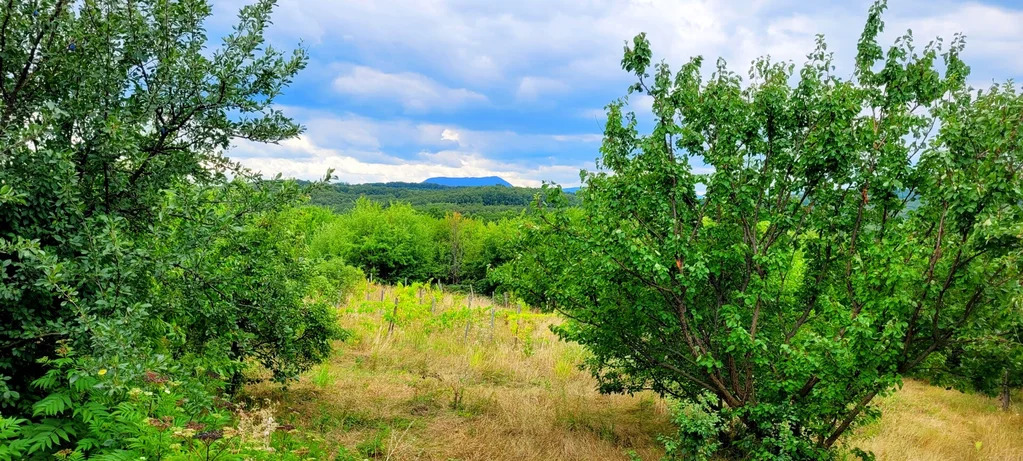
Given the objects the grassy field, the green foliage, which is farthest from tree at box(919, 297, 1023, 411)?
the green foliage

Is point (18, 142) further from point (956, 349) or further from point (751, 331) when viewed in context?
point (956, 349)

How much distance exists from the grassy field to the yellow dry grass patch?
0.04m

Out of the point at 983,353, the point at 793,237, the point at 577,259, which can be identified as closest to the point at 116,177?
the point at 577,259

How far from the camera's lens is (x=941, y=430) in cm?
1045

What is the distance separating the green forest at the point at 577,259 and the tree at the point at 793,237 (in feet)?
0.10

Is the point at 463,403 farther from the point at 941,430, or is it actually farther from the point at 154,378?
the point at 941,430

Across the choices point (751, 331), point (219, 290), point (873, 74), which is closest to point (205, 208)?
point (219, 290)

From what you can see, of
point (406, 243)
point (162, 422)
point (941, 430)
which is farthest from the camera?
point (406, 243)

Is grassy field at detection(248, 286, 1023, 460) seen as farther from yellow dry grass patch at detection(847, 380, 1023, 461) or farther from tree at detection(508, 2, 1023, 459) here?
tree at detection(508, 2, 1023, 459)

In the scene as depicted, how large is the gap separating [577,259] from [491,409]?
354cm

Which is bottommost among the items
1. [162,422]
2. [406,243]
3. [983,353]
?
[406,243]

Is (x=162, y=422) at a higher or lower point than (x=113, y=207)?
lower

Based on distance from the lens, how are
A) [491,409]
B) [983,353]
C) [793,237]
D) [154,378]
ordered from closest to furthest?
1. [154,378]
2. [983,353]
3. [793,237]
4. [491,409]

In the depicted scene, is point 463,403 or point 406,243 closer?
point 463,403
